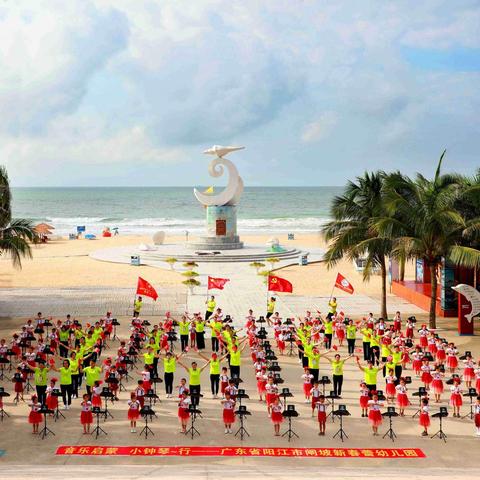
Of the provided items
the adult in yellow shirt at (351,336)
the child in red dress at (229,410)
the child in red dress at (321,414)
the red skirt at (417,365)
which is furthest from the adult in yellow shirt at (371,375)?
the adult in yellow shirt at (351,336)

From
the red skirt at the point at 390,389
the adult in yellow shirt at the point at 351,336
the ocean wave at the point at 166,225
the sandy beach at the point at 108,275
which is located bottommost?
the red skirt at the point at 390,389

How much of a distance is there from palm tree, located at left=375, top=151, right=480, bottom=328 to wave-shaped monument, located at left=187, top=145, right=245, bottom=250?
26372 mm

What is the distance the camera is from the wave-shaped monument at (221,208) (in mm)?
52000

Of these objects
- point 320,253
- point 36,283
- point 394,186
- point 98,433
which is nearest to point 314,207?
point 320,253

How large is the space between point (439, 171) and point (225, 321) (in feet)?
33.3

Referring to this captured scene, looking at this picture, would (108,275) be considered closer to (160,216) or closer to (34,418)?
(34,418)

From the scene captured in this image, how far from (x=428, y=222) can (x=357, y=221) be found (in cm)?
429

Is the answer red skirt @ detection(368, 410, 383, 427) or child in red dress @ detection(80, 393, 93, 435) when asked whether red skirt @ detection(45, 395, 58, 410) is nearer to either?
child in red dress @ detection(80, 393, 93, 435)

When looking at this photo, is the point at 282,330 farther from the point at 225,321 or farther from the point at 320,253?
the point at 320,253

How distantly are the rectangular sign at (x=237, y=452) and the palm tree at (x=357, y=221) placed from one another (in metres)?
13.7

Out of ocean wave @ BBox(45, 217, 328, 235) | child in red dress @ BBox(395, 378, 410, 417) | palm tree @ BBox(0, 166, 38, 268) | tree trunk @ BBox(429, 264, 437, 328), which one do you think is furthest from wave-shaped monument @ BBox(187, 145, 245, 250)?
ocean wave @ BBox(45, 217, 328, 235)

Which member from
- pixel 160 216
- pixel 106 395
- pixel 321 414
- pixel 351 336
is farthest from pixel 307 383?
pixel 160 216

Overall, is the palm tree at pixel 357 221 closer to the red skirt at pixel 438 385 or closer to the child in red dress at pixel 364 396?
the red skirt at pixel 438 385

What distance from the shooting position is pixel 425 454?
14.4 metres
